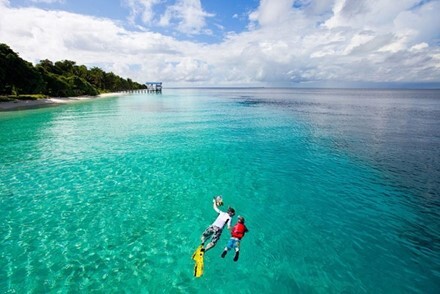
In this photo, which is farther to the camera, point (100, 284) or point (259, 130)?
point (259, 130)

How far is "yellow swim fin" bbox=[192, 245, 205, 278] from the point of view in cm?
990

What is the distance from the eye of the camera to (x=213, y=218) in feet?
45.9

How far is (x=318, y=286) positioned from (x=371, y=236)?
200 inches

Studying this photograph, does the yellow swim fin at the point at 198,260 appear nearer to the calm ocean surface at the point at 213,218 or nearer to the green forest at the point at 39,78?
the calm ocean surface at the point at 213,218

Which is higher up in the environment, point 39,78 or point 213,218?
point 39,78

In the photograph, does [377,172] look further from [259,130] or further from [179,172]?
[259,130]

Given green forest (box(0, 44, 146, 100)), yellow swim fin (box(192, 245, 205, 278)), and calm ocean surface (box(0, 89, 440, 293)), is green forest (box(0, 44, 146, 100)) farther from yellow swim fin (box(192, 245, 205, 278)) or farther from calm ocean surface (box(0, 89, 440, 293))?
yellow swim fin (box(192, 245, 205, 278))

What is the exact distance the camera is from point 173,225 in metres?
13.1

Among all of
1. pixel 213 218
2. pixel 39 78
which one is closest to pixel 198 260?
pixel 213 218

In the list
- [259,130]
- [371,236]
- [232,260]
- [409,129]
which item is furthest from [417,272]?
[409,129]

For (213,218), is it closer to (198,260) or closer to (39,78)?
(198,260)

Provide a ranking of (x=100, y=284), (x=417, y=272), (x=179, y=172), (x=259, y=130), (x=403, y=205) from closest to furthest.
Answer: (x=100, y=284), (x=417, y=272), (x=403, y=205), (x=179, y=172), (x=259, y=130)

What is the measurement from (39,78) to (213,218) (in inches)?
3178

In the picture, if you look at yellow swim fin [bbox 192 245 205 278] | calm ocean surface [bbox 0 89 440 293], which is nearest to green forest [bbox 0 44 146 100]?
calm ocean surface [bbox 0 89 440 293]
